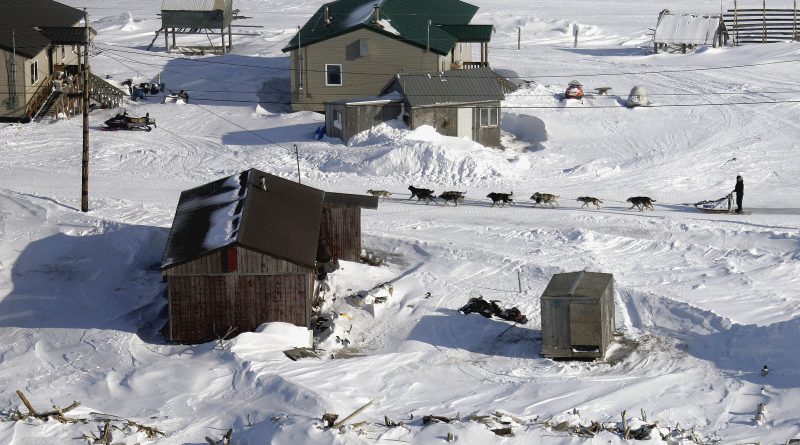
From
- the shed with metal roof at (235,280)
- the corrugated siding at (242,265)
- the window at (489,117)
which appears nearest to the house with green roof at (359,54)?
the window at (489,117)

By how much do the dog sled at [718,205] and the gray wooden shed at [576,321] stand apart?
38.2ft

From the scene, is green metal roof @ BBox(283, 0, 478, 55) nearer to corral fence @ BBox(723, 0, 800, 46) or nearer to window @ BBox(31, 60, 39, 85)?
window @ BBox(31, 60, 39, 85)

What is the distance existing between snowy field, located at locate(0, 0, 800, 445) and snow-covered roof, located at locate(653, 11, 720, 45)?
1.08 meters

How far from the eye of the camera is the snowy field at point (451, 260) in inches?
1081

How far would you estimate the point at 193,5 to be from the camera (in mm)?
65000

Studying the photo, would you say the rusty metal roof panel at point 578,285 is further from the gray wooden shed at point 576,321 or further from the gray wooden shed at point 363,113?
the gray wooden shed at point 363,113

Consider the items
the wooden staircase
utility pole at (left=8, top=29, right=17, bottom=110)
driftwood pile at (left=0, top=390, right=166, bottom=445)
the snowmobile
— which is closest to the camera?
driftwood pile at (left=0, top=390, right=166, bottom=445)

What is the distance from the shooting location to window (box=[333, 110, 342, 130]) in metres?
50.1

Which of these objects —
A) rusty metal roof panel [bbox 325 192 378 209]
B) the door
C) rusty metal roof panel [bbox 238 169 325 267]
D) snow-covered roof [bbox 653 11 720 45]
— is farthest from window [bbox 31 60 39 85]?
the door

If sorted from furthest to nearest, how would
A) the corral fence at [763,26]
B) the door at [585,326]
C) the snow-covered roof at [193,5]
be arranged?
the corral fence at [763,26]
the snow-covered roof at [193,5]
the door at [585,326]

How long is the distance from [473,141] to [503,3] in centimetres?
3571

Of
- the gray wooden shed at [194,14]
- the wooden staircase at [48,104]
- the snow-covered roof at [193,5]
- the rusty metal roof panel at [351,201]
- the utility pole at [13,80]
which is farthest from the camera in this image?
the snow-covered roof at [193,5]

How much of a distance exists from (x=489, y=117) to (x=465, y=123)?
111 centimetres

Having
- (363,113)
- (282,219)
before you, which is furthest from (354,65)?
(282,219)
